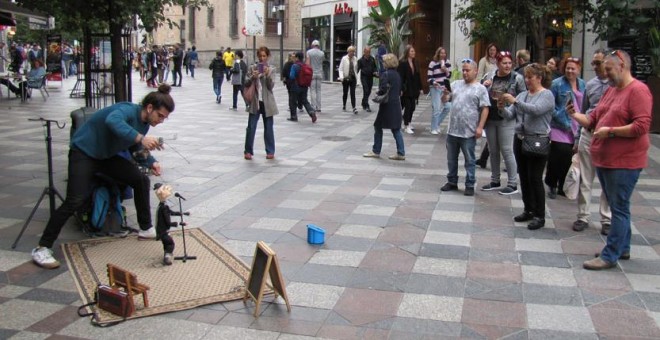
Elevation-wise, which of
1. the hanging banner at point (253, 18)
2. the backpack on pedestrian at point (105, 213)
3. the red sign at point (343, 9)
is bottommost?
the backpack on pedestrian at point (105, 213)

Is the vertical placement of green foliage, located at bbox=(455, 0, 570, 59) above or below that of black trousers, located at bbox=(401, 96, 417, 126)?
above

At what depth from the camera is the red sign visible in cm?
3013

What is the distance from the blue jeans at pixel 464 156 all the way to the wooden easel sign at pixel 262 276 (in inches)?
170

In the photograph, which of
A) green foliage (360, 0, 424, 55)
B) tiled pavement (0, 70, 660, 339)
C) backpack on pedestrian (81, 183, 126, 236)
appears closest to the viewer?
tiled pavement (0, 70, 660, 339)

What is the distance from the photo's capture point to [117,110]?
222 inches

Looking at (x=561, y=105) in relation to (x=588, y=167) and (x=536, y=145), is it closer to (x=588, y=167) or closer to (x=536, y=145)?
(x=588, y=167)

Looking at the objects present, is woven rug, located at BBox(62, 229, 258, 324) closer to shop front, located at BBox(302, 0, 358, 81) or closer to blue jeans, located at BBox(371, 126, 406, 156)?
blue jeans, located at BBox(371, 126, 406, 156)

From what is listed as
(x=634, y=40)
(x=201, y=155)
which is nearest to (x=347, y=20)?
(x=634, y=40)

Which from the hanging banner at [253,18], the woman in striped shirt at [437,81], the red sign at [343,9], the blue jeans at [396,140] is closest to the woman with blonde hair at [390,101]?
the blue jeans at [396,140]

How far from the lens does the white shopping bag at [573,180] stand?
7.61 m

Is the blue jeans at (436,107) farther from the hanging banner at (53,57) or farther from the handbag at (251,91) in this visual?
the hanging banner at (53,57)

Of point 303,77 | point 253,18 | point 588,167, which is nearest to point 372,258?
point 588,167

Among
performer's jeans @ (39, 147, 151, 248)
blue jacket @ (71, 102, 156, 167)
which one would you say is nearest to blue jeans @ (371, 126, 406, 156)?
performer's jeans @ (39, 147, 151, 248)

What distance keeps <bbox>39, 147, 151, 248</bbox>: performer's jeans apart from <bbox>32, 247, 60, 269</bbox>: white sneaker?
0.22 feet
